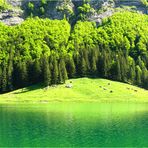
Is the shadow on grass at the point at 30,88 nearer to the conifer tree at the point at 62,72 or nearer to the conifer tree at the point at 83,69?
the conifer tree at the point at 62,72

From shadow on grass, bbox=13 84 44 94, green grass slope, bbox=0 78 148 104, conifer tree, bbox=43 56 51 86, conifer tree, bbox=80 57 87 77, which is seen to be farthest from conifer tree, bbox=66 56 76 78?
shadow on grass, bbox=13 84 44 94

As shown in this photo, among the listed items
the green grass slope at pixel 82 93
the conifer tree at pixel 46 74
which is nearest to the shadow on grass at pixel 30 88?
the green grass slope at pixel 82 93

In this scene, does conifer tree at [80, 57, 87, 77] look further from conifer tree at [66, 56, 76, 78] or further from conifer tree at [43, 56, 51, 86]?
conifer tree at [43, 56, 51, 86]

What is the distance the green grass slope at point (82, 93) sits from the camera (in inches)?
5851

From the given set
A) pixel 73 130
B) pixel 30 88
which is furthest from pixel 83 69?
pixel 73 130

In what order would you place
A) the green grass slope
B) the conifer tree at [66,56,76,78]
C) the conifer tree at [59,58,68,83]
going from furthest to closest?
the conifer tree at [66,56,76,78] < the conifer tree at [59,58,68,83] < the green grass slope

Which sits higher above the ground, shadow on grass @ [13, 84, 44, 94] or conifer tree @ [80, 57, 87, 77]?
conifer tree @ [80, 57, 87, 77]

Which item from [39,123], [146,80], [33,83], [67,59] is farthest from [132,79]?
[39,123]

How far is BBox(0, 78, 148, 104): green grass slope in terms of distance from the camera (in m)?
149

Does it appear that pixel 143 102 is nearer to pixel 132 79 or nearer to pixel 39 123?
pixel 132 79

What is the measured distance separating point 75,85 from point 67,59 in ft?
83.2

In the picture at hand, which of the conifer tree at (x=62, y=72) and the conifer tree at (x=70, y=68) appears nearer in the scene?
the conifer tree at (x=62, y=72)

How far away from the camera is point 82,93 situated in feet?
512

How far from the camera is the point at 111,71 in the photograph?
182750mm
